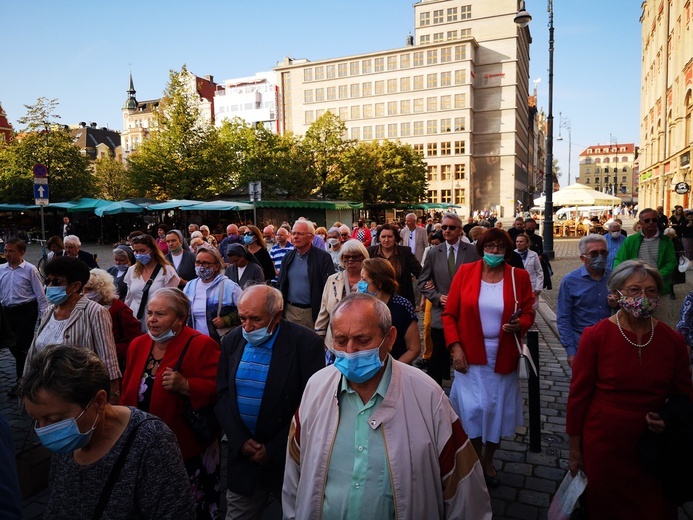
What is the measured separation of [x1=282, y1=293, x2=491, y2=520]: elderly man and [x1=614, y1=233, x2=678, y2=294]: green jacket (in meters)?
5.54

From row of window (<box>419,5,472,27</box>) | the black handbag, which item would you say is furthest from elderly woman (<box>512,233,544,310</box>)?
row of window (<box>419,5,472,27</box>)

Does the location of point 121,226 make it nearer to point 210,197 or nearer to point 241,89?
point 210,197

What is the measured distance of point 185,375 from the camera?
3.10 m

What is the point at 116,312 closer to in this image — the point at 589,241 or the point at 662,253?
the point at 589,241

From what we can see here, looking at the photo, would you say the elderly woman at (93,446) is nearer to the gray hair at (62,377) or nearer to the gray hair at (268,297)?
the gray hair at (62,377)

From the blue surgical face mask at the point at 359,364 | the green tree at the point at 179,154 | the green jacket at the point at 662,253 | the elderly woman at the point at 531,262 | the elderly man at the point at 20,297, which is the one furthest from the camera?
the green tree at the point at 179,154

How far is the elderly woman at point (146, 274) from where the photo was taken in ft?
18.3

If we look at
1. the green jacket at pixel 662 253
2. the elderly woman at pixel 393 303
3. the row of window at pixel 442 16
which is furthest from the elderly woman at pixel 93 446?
the row of window at pixel 442 16

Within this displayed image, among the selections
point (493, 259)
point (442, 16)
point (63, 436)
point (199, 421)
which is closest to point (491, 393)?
point (493, 259)

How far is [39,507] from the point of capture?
12.5ft

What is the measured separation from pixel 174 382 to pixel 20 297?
15.4ft

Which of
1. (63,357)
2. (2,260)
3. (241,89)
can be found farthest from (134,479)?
(241,89)

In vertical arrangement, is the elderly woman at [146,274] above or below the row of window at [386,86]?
below

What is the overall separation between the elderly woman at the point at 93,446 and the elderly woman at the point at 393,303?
87.1 inches
